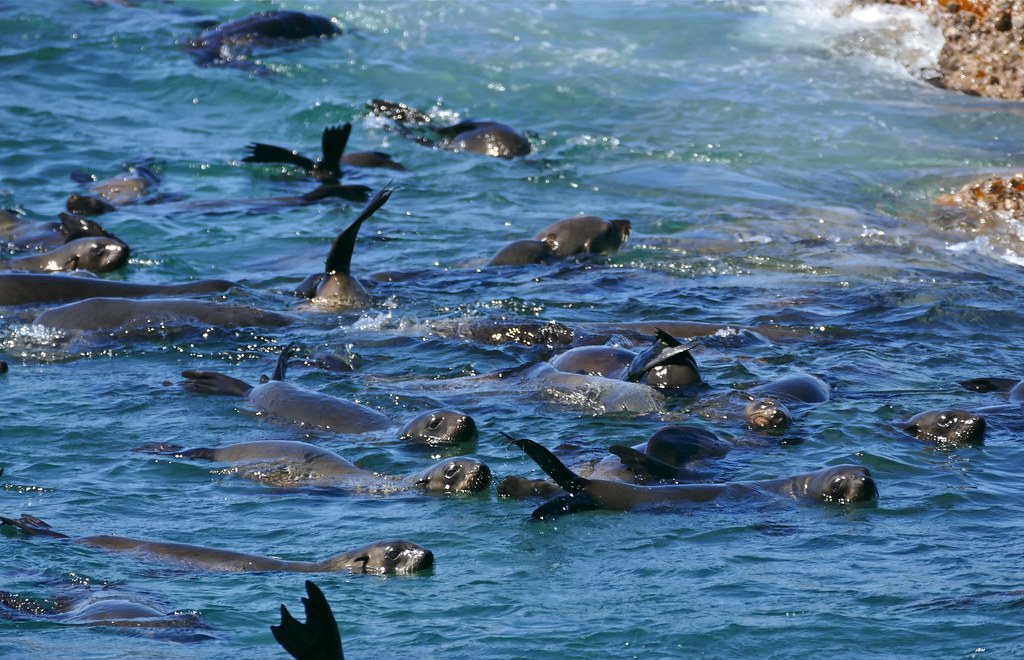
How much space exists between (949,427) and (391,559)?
3082 millimetres

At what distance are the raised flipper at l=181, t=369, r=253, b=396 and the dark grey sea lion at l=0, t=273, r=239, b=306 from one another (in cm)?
162

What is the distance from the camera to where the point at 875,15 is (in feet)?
58.3

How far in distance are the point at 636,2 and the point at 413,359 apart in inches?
554

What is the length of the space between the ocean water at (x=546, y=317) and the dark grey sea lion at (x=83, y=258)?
1.58ft

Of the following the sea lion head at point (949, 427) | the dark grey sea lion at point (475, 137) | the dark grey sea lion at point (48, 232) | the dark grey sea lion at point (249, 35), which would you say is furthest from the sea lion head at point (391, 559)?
the dark grey sea lion at point (249, 35)

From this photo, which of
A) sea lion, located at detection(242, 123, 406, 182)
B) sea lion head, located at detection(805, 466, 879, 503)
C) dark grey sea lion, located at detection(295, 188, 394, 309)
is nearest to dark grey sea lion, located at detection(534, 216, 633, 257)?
dark grey sea lion, located at detection(295, 188, 394, 309)

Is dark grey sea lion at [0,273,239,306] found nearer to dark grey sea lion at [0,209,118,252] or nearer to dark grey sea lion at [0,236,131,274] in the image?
dark grey sea lion at [0,236,131,274]

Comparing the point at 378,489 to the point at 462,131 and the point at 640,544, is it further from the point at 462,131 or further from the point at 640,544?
the point at 462,131

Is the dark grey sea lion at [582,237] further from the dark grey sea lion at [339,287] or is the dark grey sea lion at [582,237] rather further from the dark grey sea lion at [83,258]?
the dark grey sea lion at [83,258]

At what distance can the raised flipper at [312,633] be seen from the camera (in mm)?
3486

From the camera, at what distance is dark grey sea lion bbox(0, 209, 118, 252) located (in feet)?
32.6

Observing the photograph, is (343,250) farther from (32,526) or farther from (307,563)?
(307,563)

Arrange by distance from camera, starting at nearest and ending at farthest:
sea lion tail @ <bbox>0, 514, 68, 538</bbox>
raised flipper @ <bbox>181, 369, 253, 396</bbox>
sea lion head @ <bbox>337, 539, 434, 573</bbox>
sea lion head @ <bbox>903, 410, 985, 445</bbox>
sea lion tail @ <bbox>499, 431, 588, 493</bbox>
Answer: sea lion head @ <bbox>337, 539, 434, 573</bbox>, sea lion tail @ <bbox>499, 431, 588, 493</bbox>, sea lion tail @ <bbox>0, 514, 68, 538</bbox>, sea lion head @ <bbox>903, 410, 985, 445</bbox>, raised flipper @ <bbox>181, 369, 253, 396</bbox>

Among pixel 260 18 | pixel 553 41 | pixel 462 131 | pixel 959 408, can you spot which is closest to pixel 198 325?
pixel 959 408
